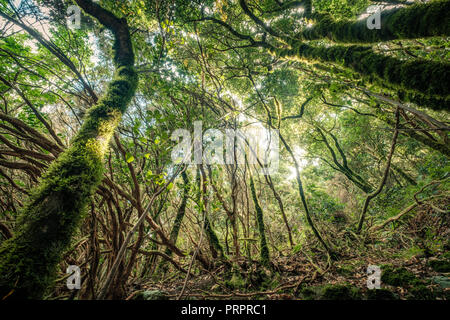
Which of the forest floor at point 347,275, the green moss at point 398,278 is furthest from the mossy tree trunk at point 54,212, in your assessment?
the green moss at point 398,278

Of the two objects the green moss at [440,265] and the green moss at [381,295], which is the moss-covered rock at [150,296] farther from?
the green moss at [440,265]

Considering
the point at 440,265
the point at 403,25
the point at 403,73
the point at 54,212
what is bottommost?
the point at 440,265

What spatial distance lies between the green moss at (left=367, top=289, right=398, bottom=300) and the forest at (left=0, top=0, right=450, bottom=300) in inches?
1.0

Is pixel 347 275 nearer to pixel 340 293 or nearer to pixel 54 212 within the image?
pixel 340 293

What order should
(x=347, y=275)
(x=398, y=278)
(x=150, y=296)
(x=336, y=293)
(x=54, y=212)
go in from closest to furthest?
(x=54, y=212), (x=336, y=293), (x=398, y=278), (x=150, y=296), (x=347, y=275)

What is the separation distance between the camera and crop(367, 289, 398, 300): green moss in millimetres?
1975

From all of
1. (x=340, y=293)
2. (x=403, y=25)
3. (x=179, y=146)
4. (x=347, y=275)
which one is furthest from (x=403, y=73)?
(x=179, y=146)

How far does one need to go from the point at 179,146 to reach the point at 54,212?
1925mm

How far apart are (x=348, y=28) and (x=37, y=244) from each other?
5.04 m

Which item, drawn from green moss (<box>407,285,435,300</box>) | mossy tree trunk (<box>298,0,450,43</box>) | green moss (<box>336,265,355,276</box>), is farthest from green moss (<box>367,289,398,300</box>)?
mossy tree trunk (<box>298,0,450,43</box>)

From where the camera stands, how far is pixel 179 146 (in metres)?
→ 3.12

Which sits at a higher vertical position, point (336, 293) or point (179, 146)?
point (179, 146)

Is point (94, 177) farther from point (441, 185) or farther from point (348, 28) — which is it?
point (441, 185)
